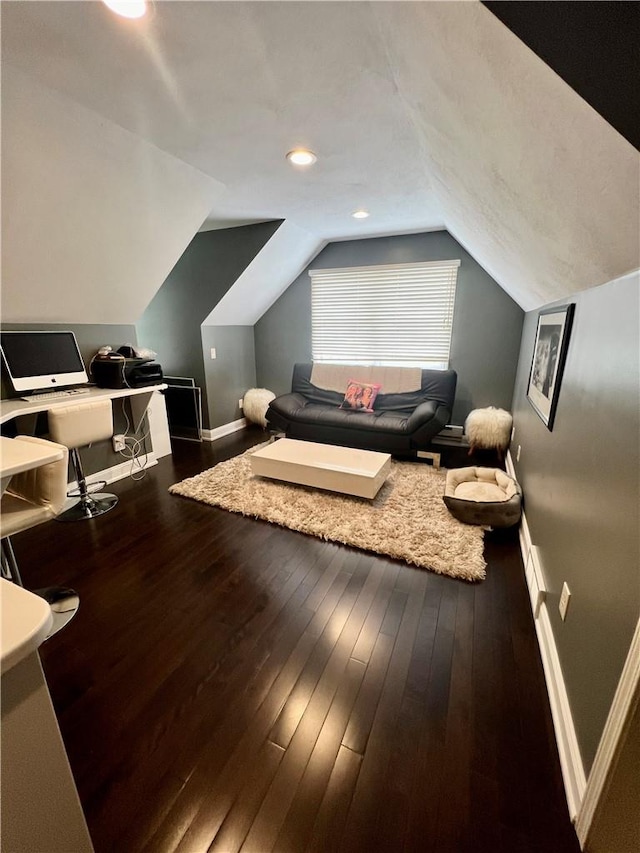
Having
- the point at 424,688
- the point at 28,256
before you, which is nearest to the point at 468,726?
the point at 424,688

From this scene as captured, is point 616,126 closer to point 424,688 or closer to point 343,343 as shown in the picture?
point 424,688

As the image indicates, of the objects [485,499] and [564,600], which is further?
[485,499]

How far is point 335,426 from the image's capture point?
3.73 m

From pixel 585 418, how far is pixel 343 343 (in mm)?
3537

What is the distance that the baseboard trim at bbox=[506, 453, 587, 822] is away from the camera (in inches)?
41.9

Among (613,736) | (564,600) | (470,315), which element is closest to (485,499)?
(564,600)

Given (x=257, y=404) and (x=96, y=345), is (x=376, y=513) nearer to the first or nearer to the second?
(x=257, y=404)

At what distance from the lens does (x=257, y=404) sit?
461cm

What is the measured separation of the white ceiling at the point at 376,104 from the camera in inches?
32.1

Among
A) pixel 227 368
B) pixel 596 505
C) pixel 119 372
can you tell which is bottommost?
pixel 596 505

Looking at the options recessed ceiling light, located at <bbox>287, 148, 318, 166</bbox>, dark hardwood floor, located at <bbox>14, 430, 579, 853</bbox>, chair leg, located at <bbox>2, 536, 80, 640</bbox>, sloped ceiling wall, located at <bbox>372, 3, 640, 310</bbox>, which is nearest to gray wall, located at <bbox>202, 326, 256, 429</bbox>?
recessed ceiling light, located at <bbox>287, 148, 318, 166</bbox>

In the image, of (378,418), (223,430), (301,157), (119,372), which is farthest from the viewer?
(223,430)

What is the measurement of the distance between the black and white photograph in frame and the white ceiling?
0.49ft

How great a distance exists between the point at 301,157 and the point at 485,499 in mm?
2572
